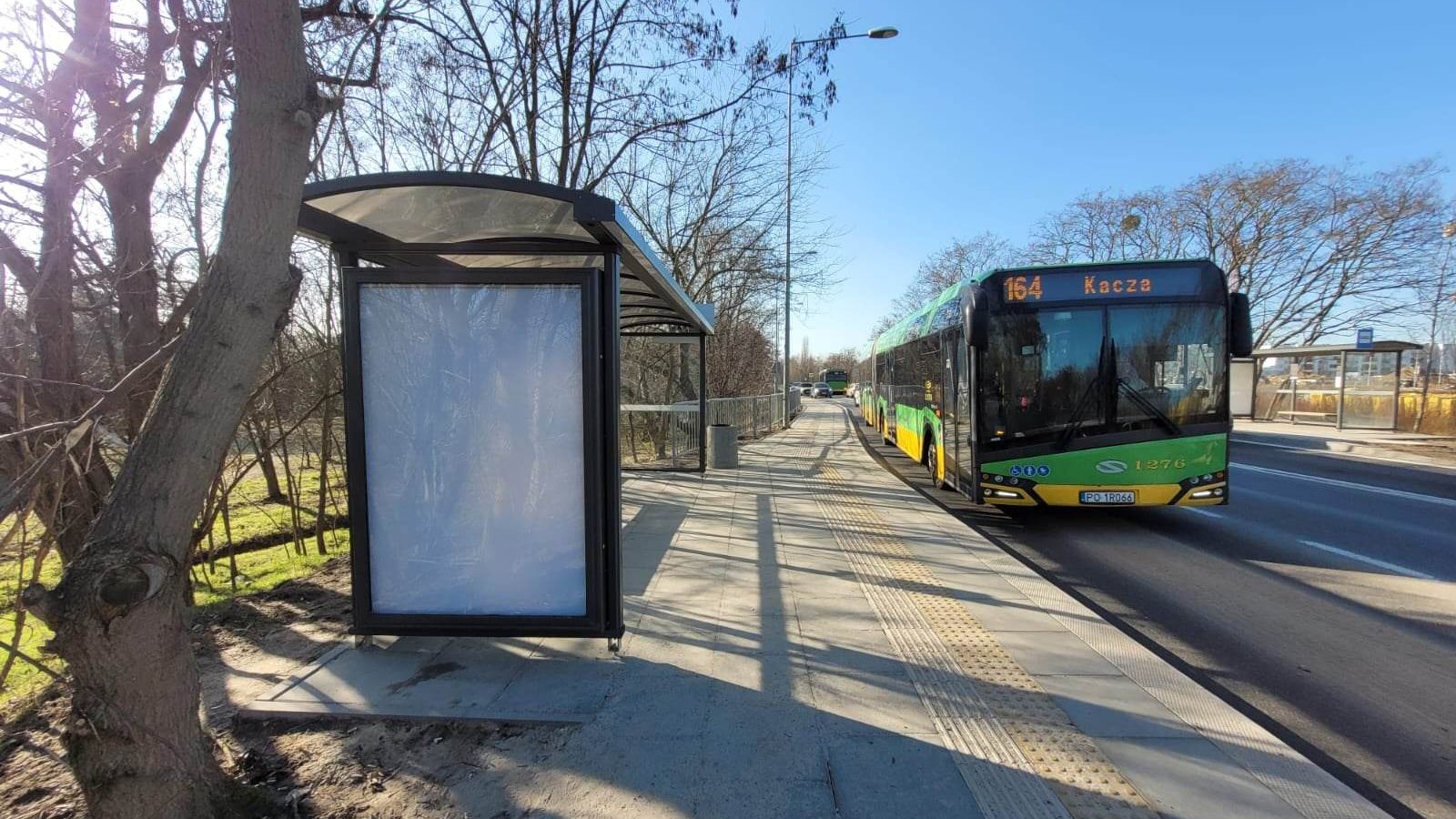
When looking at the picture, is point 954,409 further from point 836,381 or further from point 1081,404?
point 836,381

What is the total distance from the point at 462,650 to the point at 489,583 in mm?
546

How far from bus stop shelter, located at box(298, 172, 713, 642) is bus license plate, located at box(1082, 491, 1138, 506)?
210 inches

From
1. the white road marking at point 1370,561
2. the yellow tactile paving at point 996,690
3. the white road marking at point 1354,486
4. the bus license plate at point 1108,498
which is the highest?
the bus license plate at point 1108,498

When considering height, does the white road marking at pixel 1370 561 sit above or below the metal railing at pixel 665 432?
below

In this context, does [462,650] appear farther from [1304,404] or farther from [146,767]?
[1304,404]

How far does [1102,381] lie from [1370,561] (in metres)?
2.83

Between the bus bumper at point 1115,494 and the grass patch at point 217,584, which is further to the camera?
the bus bumper at point 1115,494

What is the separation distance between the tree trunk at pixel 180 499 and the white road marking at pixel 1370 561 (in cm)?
849

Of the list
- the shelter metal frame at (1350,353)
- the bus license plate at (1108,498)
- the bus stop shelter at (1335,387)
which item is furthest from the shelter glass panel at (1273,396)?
the bus license plate at (1108,498)

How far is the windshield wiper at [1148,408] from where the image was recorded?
6.44 m

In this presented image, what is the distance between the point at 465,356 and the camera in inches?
140

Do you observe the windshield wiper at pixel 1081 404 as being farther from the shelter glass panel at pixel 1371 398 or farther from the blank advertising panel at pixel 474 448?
the shelter glass panel at pixel 1371 398

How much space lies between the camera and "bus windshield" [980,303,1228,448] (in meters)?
6.46

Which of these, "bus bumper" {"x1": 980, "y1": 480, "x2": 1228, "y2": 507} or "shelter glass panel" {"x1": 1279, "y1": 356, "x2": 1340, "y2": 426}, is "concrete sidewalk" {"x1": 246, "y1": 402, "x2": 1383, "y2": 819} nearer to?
"bus bumper" {"x1": 980, "y1": 480, "x2": 1228, "y2": 507}
